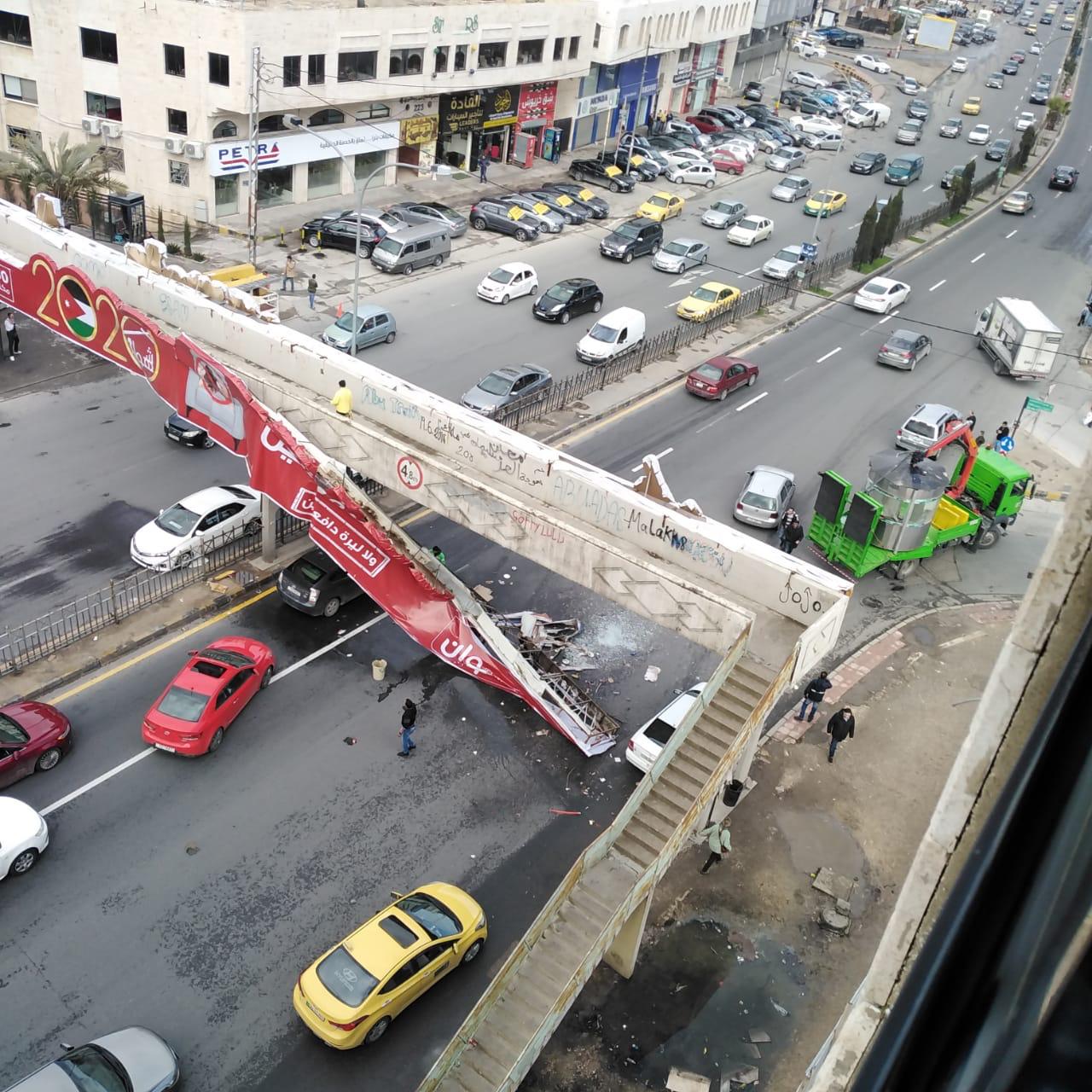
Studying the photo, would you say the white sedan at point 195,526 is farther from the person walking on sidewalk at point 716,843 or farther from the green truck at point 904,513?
the green truck at point 904,513

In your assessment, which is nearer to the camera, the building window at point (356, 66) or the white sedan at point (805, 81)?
the building window at point (356, 66)

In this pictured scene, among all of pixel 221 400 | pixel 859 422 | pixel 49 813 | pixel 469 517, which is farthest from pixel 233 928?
pixel 859 422

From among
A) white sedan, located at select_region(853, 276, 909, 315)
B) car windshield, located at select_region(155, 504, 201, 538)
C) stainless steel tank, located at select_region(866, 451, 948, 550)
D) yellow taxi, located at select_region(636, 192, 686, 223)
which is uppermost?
stainless steel tank, located at select_region(866, 451, 948, 550)

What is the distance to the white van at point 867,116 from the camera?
311 feet

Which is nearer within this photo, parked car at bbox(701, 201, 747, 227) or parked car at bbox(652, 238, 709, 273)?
parked car at bbox(652, 238, 709, 273)

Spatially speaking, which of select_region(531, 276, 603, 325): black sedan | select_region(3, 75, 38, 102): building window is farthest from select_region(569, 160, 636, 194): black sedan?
select_region(3, 75, 38, 102): building window

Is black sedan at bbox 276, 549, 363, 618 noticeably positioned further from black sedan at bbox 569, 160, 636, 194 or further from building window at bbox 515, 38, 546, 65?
building window at bbox 515, 38, 546, 65

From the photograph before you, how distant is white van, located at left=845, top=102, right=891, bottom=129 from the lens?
94.9 m

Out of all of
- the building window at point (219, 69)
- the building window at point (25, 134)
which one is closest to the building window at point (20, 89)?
the building window at point (25, 134)

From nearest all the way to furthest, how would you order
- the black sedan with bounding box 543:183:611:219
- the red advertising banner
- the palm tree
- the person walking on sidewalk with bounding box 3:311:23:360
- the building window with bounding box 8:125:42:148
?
1. the red advertising banner
2. the person walking on sidewalk with bounding box 3:311:23:360
3. the palm tree
4. the building window with bounding box 8:125:42:148
5. the black sedan with bounding box 543:183:611:219

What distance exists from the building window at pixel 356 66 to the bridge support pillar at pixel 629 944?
47.7m

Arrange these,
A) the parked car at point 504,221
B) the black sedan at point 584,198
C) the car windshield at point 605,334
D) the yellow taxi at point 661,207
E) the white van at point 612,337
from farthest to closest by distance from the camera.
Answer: the yellow taxi at point 661,207
the black sedan at point 584,198
the parked car at point 504,221
the car windshield at point 605,334
the white van at point 612,337

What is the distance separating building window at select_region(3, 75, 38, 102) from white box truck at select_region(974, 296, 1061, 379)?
4625 centimetres

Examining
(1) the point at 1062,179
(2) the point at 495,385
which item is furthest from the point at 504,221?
(1) the point at 1062,179
